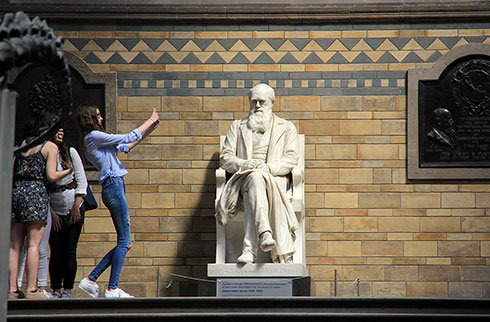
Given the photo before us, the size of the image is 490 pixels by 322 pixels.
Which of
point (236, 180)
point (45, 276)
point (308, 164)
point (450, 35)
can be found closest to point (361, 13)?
point (450, 35)

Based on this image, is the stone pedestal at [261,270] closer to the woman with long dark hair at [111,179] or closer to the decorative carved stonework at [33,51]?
the woman with long dark hair at [111,179]

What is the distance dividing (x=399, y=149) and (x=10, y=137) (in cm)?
561

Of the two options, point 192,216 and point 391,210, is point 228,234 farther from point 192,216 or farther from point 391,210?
point 391,210

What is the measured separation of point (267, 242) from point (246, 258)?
0.23 m

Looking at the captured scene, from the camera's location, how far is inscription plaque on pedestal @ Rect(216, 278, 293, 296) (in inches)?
277

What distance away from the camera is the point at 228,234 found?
7.91m

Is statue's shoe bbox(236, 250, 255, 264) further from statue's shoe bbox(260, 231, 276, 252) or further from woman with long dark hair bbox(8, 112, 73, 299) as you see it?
woman with long dark hair bbox(8, 112, 73, 299)

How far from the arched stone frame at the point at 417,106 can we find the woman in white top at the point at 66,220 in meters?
3.33

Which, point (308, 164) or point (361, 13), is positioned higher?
point (361, 13)

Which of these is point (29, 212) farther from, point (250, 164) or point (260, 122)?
point (260, 122)

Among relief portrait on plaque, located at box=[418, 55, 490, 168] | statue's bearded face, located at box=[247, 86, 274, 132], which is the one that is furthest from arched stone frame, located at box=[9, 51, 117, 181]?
relief portrait on plaque, located at box=[418, 55, 490, 168]

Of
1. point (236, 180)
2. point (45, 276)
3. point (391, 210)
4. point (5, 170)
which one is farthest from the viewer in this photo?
point (391, 210)

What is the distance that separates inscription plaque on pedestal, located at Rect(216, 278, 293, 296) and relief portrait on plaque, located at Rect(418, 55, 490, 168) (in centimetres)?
241

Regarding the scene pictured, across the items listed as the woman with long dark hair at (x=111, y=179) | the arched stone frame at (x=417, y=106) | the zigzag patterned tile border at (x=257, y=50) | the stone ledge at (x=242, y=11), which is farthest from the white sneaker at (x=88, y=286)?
the arched stone frame at (x=417, y=106)
